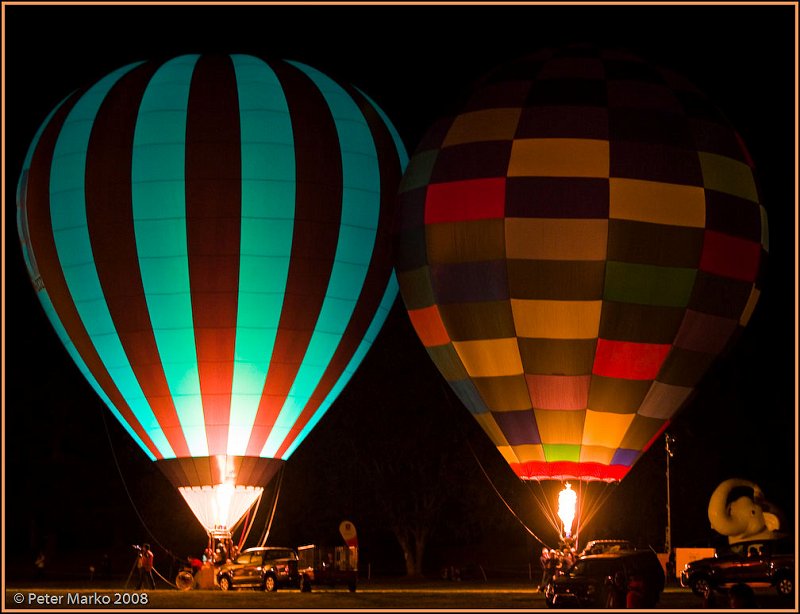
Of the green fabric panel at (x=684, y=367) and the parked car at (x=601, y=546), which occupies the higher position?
the green fabric panel at (x=684, y=367)

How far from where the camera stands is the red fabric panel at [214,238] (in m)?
21.9

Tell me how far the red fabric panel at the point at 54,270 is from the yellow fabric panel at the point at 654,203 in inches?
312

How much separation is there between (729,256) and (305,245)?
6.00 m

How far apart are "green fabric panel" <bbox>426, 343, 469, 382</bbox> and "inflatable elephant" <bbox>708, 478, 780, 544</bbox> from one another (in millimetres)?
5655

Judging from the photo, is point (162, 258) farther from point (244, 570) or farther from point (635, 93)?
point (635, 93)

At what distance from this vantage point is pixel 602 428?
19.9 m

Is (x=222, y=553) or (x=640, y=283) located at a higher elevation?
(x=640, y=283)

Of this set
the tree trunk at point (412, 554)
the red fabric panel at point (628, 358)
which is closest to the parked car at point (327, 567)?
the red fabric panel at point (628, 358)

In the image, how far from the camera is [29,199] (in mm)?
23062

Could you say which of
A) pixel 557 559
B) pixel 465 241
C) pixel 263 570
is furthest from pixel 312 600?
pixel 465 241

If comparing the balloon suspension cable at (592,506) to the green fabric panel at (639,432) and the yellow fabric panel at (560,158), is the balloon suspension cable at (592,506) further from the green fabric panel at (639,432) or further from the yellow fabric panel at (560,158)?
the yellow fabric panel at (560,158)

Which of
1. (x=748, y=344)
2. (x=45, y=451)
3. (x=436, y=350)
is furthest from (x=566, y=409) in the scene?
(x=45, y=451)

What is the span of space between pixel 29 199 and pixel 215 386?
4.04 meters

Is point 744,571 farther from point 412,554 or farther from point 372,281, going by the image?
point 412,554
